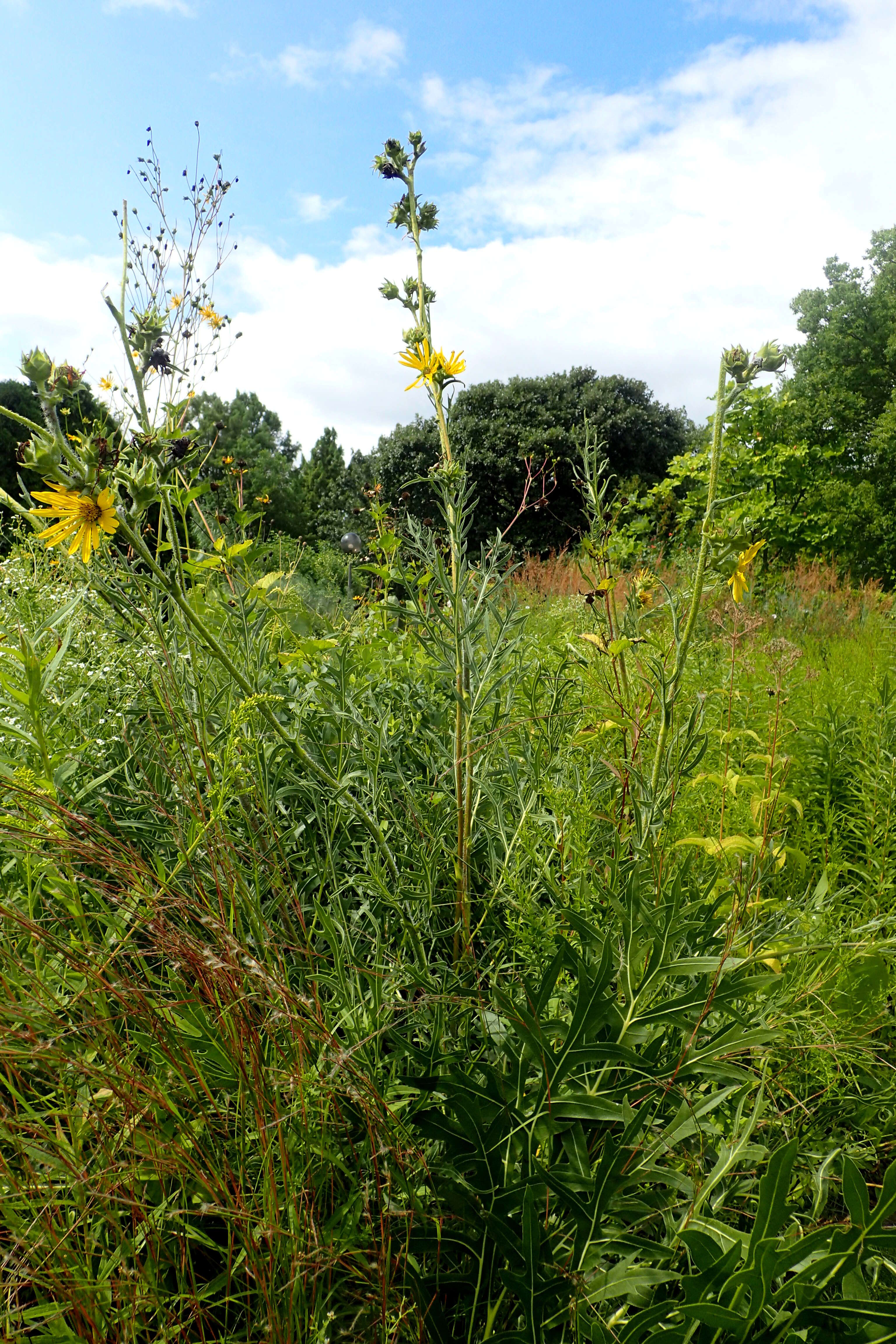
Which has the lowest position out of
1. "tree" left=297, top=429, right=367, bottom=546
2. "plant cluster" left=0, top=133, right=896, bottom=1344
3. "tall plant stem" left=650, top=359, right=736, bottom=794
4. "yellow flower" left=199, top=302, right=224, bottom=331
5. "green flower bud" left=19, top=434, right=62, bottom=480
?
"plant cluster" left=0, top=133, right=896, bottom=1344

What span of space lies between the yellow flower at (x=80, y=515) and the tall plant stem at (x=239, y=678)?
27 millimetres

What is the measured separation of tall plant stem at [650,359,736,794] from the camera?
1067mm

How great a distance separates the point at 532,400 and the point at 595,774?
15.0 m

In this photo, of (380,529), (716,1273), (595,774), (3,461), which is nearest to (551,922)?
(716,1273)

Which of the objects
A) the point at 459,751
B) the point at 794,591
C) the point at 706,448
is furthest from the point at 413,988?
the point at 706,448

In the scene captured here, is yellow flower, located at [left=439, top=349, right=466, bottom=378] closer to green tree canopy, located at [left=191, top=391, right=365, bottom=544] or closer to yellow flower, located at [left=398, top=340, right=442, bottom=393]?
yellow flower, located at [left=398, top=340, right=442, bottom=393]

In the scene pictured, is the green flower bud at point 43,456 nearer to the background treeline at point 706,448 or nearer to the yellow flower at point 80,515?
the yellow flower at point 80,515

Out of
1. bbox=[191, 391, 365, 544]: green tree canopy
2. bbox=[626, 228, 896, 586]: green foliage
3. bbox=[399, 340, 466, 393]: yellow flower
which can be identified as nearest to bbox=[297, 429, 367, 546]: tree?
bbox=[191, 391, 365, 544]: green tree canopy

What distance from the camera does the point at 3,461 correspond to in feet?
54.4

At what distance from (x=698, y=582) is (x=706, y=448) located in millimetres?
10359

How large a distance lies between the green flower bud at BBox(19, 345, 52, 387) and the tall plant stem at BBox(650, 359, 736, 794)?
1.04 m

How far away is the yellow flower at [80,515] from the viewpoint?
1.08m

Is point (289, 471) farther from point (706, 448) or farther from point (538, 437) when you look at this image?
point (706, 448)

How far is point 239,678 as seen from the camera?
1.13 m
